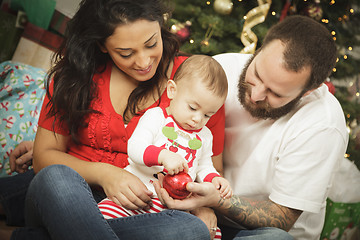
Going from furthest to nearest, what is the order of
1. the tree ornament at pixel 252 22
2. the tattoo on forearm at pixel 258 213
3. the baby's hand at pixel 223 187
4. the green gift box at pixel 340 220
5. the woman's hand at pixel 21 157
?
the tree ornament at pixel 252 22 < the green gift box at pixel 340 220 < the woman's hand at pixel 21 157 < the tattoo on forearm at pixel 258 213 < the baby's hand at pixel 223 187

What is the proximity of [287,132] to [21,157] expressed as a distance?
1138 millimetres

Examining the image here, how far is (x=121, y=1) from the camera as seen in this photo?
1.16 m

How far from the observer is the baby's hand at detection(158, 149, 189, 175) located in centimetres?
103

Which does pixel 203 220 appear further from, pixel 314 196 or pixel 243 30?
pixel 243 30

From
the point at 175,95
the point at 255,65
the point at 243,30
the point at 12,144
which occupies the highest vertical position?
the point at 243,30

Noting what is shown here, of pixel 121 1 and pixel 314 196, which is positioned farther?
pixel 314 196

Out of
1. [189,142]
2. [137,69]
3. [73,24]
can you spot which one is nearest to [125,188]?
[189,142]

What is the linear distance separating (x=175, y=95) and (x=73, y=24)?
1.48 feet

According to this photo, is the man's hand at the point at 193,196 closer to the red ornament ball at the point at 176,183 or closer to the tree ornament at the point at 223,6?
the red ornament ball at the point at 176,183

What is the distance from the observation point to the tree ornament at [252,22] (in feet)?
7.27

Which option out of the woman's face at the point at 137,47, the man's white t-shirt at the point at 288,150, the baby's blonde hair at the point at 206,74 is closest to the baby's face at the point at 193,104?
the baby's blonde hair at the point at 206,74

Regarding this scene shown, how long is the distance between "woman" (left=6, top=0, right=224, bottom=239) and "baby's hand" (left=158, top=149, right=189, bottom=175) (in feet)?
0.49

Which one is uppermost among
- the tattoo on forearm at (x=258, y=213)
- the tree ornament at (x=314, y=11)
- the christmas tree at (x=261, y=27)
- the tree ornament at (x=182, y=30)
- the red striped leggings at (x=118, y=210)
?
the tree ornament at (x=314, y=11)

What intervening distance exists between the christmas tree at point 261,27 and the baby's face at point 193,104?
3.77 feet
